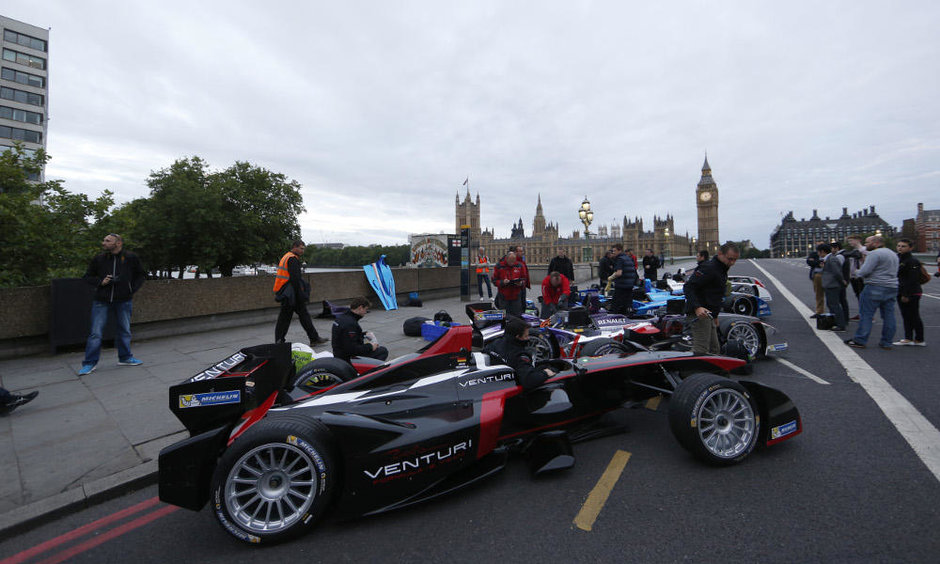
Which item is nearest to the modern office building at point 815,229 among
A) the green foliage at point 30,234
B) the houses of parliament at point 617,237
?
the houses of parliament at point 617,237

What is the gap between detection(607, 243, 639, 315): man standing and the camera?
8.70 metres

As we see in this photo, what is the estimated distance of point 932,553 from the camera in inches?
82.5

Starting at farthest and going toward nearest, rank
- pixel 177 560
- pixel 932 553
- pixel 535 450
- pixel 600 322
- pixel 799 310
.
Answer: pixel 799 310 → pixel 600 322 → pixel 535 450 → pixel 177 560 → pixel 932 553

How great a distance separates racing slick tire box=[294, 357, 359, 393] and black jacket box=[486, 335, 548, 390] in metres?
1.45

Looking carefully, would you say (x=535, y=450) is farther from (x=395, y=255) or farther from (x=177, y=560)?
(x=395, y=255)

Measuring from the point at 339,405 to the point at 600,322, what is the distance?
15.3ft

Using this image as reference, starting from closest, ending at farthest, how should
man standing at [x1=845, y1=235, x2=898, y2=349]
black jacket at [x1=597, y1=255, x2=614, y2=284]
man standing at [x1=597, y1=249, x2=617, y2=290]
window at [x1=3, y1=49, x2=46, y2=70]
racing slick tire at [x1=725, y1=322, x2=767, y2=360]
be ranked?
racing slick tire at [x1=725, y1=322, x2=767, y2=360], man standing at [x1=845, y1=235, x2=898, y2=349], man standing at [x1=597, y1=249, x2=617, y2=290], black jacket at [x1=597, y1=255, x2=614, y2=284], window at [x1=3, y1=49, x2=46, y2=70]

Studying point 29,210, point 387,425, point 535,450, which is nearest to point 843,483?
point 535,450

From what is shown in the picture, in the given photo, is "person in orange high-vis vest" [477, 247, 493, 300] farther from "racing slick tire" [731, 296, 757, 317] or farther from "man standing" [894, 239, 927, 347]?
"man standing" [894, 239, 927, 347]

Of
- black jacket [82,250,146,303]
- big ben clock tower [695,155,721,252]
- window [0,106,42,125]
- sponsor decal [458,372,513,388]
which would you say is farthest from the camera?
big ben clock tower [695,155,721,252]

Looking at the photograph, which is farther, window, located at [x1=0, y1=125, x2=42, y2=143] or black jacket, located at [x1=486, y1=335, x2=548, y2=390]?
window, located at [x1=0, y1=125, x2=42, y2=143]

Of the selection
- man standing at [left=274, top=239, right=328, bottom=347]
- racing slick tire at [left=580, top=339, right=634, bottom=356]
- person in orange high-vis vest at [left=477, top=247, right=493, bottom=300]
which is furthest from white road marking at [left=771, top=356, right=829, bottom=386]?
person in orange high-vis vest at [left=477, top=247, right=493, bottom=300]

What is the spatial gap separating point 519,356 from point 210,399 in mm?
2251

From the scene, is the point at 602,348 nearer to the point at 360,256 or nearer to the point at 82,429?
the point at 82,429
